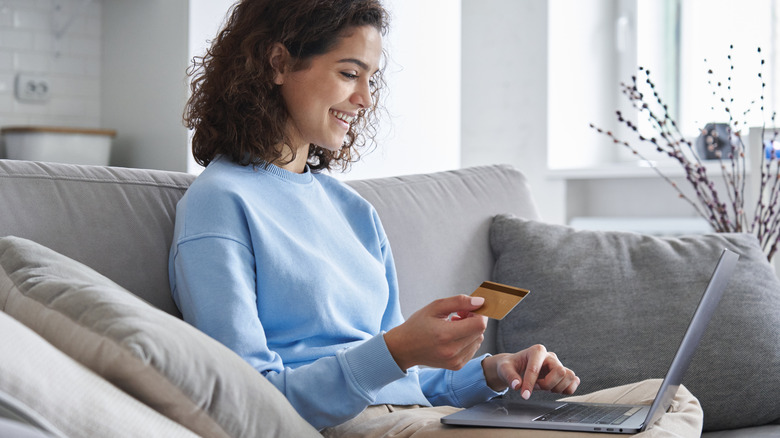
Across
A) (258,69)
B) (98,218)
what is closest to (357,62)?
(258,69)

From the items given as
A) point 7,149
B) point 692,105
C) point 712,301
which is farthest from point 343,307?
point 692,105

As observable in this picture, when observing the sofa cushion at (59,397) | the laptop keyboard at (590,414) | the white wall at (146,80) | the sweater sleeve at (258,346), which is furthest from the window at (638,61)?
the sofa cushion at (59,397)

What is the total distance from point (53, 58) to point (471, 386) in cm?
216

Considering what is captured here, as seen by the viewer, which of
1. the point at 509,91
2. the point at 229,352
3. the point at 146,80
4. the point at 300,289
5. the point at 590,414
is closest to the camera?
the point at 229,352

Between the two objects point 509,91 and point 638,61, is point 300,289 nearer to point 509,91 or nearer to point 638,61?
point 509,91

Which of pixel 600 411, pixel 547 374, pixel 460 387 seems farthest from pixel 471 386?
pixel 600 411

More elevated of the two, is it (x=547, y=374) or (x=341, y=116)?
(x=341, y=116)

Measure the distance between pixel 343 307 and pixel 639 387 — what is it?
44 centimetres

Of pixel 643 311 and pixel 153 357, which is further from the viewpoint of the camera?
pixel 643 311

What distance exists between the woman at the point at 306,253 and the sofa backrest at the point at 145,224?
0.06m

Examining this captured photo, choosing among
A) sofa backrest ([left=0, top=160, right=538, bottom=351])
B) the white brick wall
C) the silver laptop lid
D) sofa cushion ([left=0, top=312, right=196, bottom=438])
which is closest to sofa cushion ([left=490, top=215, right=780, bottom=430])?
sofa backrest ([left=0, top=160, right=538, bottom=351])

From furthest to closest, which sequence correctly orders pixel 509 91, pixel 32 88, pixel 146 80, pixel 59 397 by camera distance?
1. pixel 509 91
2. pixel 32 88
3. pixel 146 80
4. pixel 59 397

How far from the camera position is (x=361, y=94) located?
4.54 feet

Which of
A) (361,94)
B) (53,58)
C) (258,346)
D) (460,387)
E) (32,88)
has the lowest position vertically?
(460,387)
